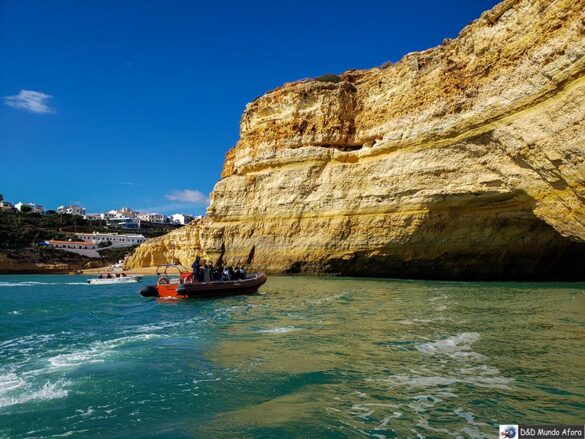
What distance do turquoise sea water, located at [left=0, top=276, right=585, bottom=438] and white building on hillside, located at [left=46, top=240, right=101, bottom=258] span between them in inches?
2376

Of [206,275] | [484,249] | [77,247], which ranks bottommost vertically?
[206,275]

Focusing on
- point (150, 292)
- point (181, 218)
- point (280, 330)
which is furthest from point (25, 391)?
point (181, 218)

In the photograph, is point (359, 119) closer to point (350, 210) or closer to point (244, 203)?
point (350, 210)

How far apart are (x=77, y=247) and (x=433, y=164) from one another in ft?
204

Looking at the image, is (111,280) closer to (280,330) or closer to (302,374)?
(280,330)

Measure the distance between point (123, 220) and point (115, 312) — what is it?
120m

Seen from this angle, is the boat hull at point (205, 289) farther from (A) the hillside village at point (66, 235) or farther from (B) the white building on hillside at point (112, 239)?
(B) the white building on hillside at point (112, 239)

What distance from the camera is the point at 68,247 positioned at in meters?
67.8

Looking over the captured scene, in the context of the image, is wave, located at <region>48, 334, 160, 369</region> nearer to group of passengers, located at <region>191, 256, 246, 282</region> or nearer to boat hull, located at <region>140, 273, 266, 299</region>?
boat hull, located at <region>140, 273, 266, 299</region>

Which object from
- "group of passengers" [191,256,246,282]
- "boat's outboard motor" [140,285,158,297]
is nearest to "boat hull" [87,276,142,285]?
"boat's outboard motor" [140,285,158,297]

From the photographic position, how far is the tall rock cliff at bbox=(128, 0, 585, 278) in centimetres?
1688

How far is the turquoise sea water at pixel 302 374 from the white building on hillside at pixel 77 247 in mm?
60342

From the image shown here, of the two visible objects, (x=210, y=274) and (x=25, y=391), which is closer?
(x=25, y=391)

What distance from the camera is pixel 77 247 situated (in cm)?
6894
